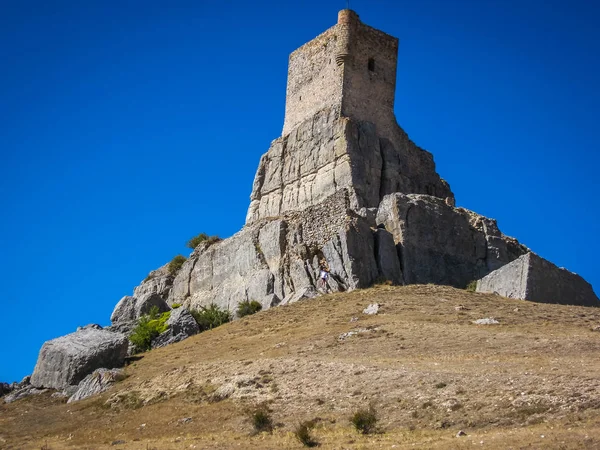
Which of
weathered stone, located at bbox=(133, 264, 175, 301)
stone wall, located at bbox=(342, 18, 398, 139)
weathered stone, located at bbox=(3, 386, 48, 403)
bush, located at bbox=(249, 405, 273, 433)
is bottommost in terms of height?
bush, located at bbox=(249, 405, 273, 433)

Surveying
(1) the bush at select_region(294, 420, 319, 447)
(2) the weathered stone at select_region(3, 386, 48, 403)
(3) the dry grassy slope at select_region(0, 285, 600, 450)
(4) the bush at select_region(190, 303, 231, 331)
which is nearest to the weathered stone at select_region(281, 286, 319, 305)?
(3) the dry grassy slope at select_region(0, 285, 600, 450)

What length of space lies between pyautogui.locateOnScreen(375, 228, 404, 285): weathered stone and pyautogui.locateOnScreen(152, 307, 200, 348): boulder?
8556mm

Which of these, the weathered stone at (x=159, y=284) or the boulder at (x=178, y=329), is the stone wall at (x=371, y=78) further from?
the weathered stone at (x=159, y=284)

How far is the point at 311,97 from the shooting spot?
48000 mm

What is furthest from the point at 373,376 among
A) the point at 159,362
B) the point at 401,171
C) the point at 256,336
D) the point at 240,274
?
the point at 401,171

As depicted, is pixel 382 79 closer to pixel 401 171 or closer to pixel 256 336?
pixel 401 171

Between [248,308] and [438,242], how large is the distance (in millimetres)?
9133

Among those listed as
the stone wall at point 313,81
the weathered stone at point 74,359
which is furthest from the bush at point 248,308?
the stone wall at point 313,81

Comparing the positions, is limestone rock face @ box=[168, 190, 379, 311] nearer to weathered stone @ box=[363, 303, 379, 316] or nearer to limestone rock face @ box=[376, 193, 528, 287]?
limestone rock face @ box=[376, 193, 528, 287]

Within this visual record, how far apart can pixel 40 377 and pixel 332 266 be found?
1287 centimetres

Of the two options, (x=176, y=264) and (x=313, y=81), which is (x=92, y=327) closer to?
(x=176, y=264)

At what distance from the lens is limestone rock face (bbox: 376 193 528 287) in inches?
1517

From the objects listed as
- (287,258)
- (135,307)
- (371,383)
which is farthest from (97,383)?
(135,307)

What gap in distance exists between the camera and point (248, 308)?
4003 cm
